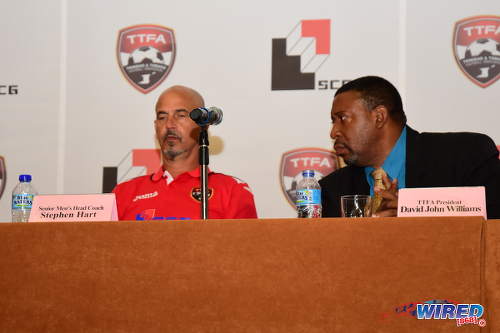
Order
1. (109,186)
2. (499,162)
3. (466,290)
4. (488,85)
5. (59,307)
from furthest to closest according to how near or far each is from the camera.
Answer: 1. (109,186)
2. (488,85)
3. (499,162)
4. (59,307)
5. (466,290)

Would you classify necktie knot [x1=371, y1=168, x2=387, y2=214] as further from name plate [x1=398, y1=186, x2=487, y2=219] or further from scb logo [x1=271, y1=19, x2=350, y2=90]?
scb logo [x1=271, y1=19, x2=350, y2=90]

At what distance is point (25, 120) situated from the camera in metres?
2.98

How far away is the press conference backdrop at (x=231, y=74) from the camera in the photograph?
264 centimetres

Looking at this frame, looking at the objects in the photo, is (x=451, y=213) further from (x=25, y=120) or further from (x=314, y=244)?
(x=25, y=120)

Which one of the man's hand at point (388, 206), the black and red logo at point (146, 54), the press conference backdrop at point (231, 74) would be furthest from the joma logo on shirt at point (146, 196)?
the man's hand at point (388, 206)

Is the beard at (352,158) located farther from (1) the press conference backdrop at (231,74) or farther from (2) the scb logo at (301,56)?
(2) the scb logo at (301,56)

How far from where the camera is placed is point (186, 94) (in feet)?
9.04

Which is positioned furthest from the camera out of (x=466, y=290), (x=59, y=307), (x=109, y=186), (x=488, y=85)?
(x=109, y=186)

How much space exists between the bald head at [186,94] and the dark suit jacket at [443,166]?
2.29 ft

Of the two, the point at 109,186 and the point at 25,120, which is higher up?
the point at 25,120

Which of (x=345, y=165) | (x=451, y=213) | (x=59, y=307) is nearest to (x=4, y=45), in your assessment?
(x=345, y=165)

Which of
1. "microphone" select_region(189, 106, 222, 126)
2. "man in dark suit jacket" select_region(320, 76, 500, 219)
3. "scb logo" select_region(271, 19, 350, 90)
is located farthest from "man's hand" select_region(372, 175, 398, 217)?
"scb logo" select_region(271, 19, 350, 90)

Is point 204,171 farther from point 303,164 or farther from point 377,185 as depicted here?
point 303,164

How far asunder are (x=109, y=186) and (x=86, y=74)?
1.73 ft
